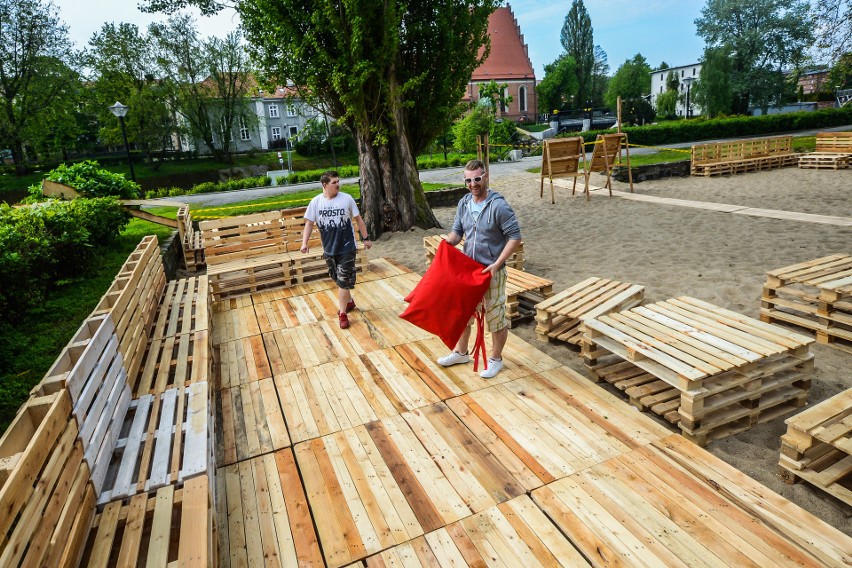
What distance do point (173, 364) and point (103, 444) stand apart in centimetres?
177

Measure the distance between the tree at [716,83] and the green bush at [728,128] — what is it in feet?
48.1

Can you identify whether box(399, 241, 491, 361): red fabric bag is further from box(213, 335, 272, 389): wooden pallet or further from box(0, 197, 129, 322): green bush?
box(0, 197, 129, 322): green bush

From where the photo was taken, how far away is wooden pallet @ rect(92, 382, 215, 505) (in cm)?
305

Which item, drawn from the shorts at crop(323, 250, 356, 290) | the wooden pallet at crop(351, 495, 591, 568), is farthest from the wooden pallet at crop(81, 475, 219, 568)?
the shorts at crop(323, 250, 356, 290)

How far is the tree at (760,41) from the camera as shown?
48.2 metres

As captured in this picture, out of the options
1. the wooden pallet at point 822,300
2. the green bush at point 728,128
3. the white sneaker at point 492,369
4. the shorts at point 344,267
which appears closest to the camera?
the white sneaker at point 492,369

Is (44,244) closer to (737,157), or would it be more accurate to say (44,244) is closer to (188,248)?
(188,248)

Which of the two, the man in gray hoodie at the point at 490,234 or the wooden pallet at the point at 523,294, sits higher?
the man in gray hoodie at the point at 490,234

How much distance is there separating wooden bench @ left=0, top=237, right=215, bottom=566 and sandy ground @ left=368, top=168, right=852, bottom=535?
3.70 m

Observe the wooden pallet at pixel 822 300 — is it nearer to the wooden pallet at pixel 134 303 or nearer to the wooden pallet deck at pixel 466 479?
the wooden pallet deck at pixel 466 479

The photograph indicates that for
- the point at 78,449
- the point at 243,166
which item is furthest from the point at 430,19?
the point at 243,166

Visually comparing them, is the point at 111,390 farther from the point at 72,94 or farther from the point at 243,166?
the point at 72,94

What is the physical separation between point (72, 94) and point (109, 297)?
4987cm

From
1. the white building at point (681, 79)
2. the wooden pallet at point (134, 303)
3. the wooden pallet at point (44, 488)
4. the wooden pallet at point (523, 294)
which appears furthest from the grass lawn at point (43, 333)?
the white building at point (681, 79)
